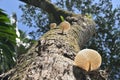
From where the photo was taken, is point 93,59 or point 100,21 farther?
point 100,21

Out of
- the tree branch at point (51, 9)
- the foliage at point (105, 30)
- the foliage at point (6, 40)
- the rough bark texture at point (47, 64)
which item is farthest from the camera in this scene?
the foliage at point (105, 30)

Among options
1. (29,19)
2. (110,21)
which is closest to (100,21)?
(110,21)

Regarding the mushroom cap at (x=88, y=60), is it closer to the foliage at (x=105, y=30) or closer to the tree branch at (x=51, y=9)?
the tree branch at (x=51, y=9)

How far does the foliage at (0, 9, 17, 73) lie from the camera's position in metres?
4.49

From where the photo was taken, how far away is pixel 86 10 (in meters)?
13.4

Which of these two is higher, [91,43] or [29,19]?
[29,19]

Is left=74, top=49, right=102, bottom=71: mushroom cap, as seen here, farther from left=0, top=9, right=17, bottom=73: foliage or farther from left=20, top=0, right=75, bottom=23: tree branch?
left=20, top=0, right=75, bottom=23: tree branch

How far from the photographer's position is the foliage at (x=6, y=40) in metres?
4.49

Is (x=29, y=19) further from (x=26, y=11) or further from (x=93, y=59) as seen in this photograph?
(x=93, y=59)

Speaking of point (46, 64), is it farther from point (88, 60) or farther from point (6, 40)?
point (6, 40)

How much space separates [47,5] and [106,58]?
7524 mm

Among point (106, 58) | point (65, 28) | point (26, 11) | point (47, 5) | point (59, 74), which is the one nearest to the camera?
point (59, 74)

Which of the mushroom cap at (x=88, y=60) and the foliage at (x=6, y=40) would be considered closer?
the mushroom cap at (x=88, y=60)

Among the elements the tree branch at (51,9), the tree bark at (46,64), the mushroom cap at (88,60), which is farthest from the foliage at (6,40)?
the mushroom cap at (88,60)
